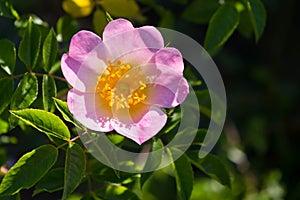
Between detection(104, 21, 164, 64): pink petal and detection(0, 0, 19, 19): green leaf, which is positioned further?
detection(0, 0, 19, 19): green leaf

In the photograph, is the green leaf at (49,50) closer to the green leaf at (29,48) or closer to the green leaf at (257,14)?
the green leaf at (29,48)

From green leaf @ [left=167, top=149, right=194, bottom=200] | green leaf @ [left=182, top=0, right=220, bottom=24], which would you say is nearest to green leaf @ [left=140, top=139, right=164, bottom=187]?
green leaf @ [left=167, top=149, right=194, bottom=200]

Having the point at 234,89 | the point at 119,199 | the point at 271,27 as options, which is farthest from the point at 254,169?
the point at 119,199

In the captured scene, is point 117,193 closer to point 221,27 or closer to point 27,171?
point 27,171

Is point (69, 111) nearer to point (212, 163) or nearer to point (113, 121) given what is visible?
point (113, 121)

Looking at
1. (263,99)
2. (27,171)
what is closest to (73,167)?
(27,171)

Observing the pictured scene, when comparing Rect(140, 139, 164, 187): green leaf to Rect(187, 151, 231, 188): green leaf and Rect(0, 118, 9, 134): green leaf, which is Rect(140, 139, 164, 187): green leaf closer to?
Rect(187, 151, 231, 188): green leaf
